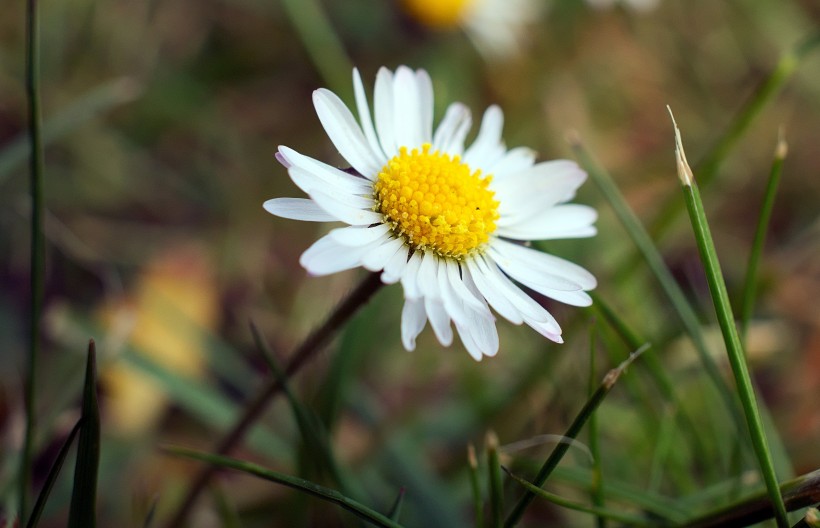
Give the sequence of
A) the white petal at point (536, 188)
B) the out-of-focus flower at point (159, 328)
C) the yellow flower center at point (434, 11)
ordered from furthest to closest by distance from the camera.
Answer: the yellow flower center at point (434, 11)
the out-of-focus flower at point (159, 328)
the white petal at point (536, 188)

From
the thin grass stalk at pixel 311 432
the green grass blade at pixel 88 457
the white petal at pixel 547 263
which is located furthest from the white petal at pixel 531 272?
the green grass blade at pixel 88 457

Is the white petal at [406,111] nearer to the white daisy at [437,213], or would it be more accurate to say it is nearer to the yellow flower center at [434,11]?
the white daisy at [437,213]

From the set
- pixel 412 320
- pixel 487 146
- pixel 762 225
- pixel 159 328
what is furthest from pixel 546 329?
pixel 159 328

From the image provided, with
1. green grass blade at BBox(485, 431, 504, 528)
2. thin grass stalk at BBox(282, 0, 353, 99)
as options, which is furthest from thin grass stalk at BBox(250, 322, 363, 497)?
thin grass stalk at BBox(282, 0, 353, 99)

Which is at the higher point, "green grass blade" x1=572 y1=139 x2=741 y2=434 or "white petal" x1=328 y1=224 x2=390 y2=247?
"green grass blade" x1=572 y1=139 x2=741 y2=434

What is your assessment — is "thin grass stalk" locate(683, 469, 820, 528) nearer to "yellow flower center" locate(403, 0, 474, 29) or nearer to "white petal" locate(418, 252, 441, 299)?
"white petal" locate(418, 252, 441, 299)

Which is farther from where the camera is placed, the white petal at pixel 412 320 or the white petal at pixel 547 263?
the white petal at pixel 547 263

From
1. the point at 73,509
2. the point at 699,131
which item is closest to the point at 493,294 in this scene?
the point at 73,509
